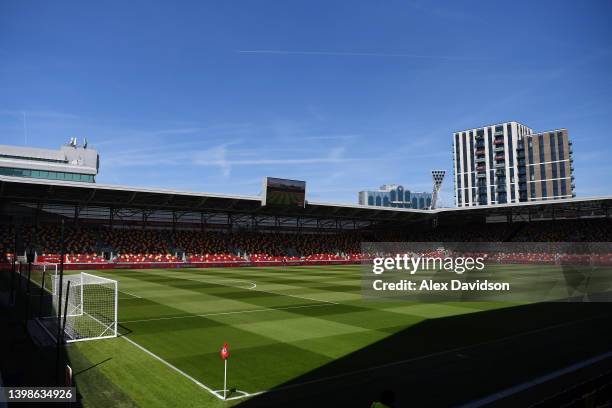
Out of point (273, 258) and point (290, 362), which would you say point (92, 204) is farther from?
point (290, 362)

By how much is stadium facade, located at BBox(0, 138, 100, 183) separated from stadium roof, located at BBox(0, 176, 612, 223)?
56.9 metres

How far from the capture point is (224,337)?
15508 millimetres

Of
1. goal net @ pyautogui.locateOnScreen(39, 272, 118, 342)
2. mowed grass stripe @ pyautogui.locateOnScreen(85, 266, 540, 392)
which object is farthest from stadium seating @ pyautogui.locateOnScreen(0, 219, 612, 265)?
mowed grass stripe @ pyautogui.locateOnScreen(85, 266, 540, 392)

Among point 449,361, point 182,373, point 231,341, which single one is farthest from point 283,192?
point 182,373

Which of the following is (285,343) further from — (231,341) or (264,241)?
(264,241)

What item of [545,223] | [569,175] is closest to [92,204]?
[545,223]

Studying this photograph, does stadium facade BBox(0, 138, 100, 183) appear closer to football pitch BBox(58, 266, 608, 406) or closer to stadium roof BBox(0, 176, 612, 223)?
stadium roof BBox(0, 176, 612, 223)

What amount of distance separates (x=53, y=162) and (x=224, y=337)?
128m

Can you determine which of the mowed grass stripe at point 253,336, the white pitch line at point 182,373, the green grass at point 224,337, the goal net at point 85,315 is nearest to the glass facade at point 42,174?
the goal net at point 85,315

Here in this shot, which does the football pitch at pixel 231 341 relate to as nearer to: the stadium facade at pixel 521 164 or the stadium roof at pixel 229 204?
the stadium roof at pixel 229 204

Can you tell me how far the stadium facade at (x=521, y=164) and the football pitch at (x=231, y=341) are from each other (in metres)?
167

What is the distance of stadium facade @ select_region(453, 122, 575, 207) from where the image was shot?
170 meters

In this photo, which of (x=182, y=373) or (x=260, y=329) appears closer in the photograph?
(x=182, y=373)

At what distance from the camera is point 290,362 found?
41.2 feet
